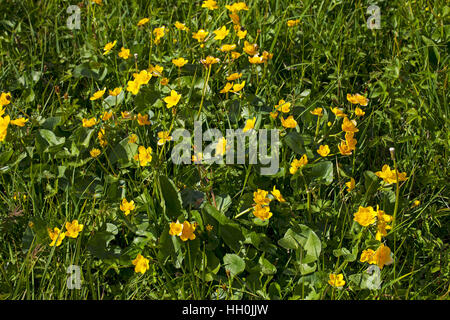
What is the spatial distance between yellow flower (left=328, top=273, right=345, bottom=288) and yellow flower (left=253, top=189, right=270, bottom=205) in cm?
32

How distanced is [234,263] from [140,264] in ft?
0.97

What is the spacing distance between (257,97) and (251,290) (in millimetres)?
860

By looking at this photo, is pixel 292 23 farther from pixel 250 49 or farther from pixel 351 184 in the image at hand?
pixel 351 184

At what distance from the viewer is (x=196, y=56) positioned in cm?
251

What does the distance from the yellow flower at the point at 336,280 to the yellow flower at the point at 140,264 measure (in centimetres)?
56

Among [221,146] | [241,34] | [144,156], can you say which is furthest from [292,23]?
[144,156]

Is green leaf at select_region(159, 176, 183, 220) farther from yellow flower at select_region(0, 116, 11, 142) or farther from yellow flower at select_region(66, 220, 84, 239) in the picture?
yellow flower at select_region(0, 116, 11, 142)

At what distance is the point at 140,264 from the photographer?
5.65 feet

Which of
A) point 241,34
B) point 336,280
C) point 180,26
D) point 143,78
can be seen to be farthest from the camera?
point 180,26

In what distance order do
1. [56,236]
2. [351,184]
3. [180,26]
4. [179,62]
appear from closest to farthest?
[56,236]
[351,184]
[179,62]
[180,26]

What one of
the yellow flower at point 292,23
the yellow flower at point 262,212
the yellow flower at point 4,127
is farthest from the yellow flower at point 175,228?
the yellow flower at point 292,23

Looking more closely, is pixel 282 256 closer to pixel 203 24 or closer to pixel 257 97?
pixel 257 97

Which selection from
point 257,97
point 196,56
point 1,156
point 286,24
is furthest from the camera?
point 286,24

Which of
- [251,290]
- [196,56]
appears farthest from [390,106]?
[251,290]
